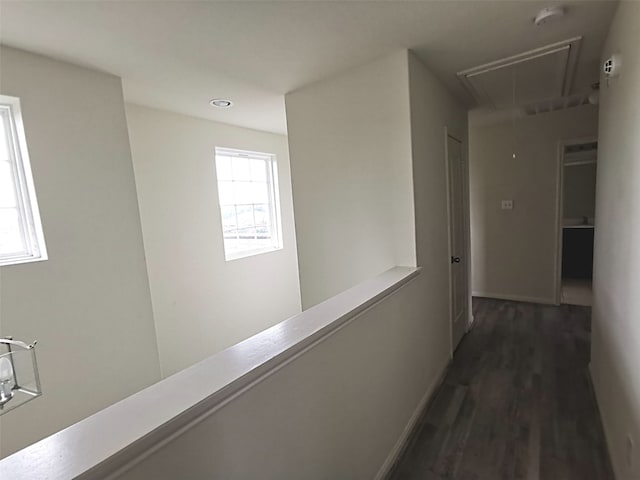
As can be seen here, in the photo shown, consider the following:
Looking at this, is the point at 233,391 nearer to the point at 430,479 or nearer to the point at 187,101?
the point at 430,479

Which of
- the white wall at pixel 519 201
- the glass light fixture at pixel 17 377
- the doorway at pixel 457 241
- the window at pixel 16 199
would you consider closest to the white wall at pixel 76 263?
the window at pixel 16 199

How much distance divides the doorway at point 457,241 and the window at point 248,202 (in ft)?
7.15

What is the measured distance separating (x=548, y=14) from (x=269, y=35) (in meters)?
1.47

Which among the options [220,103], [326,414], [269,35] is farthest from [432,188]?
[220,103]

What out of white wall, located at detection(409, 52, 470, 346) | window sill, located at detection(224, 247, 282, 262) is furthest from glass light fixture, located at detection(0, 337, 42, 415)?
window sill, located at detection(224, 247, 282, 262)

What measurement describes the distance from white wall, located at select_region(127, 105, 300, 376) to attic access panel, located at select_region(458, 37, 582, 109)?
2.45 m

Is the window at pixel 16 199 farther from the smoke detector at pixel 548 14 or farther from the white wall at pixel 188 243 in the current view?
the smoke detector at pixel 548 14

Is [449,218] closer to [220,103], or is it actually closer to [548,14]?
[548,14]

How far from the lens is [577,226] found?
5434 millimetres

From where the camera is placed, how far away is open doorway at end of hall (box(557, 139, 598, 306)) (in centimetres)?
461

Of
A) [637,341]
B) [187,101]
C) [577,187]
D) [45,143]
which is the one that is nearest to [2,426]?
[45,143]

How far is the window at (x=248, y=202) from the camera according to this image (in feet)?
12.2

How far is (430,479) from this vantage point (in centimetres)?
175

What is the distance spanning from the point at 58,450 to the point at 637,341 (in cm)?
198
